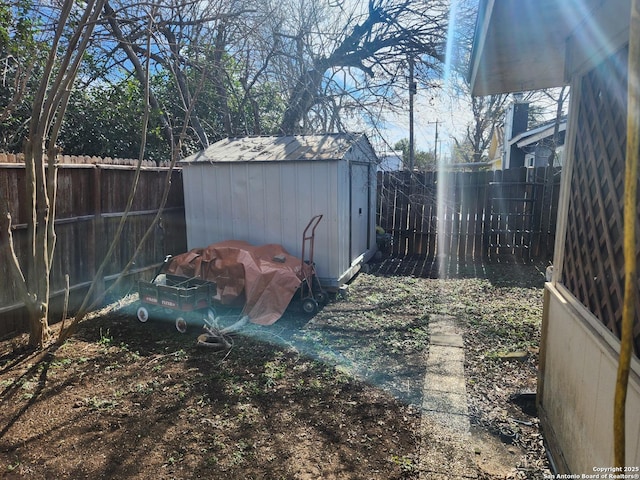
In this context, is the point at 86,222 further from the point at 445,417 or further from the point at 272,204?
the point at 445,417

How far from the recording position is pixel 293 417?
115 inches

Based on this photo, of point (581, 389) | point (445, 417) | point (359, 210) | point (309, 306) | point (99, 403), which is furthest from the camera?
point (359, 210)

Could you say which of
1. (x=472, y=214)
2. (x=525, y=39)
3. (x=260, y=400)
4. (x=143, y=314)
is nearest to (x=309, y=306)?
(x=143, y=314)

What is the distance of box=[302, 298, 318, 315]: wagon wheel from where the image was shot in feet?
16.9

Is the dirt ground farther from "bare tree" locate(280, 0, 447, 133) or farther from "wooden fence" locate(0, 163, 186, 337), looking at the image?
"bare tree" locate(280, 0, 447, 133)

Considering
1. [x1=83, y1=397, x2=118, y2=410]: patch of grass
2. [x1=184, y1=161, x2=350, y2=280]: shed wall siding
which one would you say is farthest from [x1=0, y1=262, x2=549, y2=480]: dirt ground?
[x1=184, y1=161, x2=350, y2=280]: shed wall siding

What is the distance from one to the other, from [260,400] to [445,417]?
4.42ft

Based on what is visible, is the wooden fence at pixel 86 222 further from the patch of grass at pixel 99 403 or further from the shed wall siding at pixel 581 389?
the shed wall siding at pixel 581 389

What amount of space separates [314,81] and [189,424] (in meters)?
7.12

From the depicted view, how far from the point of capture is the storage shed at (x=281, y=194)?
579 centimetres

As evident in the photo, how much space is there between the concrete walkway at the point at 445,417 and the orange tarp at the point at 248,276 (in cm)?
180

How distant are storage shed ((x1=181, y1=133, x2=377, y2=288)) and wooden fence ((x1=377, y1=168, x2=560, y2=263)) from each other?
7.42 feet

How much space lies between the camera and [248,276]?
496 cm

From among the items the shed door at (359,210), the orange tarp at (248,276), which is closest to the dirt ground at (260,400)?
the orange tarp at (248,276)
